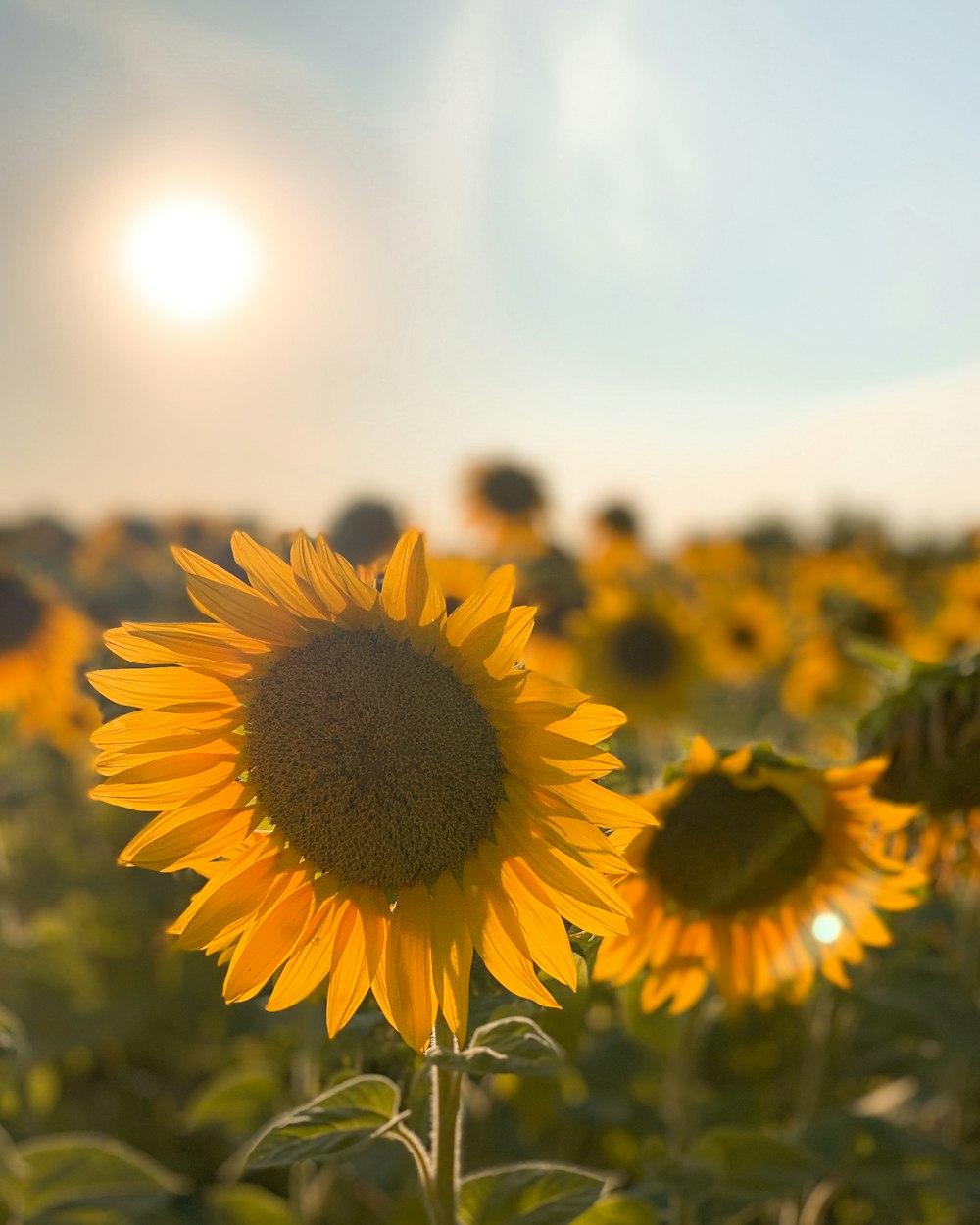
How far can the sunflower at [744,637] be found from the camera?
8758 mm

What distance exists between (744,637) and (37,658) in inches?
219

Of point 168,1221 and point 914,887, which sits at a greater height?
point 914,887

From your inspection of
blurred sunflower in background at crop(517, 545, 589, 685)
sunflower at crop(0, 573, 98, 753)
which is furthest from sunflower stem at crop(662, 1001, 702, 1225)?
sunflower at crop(0, 573, 98, 753)

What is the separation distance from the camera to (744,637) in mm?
8945

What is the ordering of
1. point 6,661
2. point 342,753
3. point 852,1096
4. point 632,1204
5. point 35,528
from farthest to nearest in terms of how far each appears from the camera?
point 35,528, point 6,661, point 852,1096, point 632,1204, point 342,753

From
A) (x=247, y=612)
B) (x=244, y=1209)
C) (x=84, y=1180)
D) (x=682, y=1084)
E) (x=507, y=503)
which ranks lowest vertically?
(x=244, y=1209)

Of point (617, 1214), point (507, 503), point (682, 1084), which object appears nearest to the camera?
point (617, 1214)

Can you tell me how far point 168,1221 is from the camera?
9.72ft

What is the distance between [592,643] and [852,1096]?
12.2ft

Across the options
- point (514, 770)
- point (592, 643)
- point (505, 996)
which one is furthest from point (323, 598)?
point (592, 643)

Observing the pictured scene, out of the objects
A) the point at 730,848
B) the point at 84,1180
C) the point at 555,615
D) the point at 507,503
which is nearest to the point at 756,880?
the point at 730,848

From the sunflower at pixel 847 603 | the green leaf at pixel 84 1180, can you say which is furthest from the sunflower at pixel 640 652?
the green leaf at pixel 84 1180

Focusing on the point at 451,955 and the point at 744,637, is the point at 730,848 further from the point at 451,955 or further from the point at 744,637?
the point at 744,637

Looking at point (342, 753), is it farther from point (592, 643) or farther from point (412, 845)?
point (592, 643)
